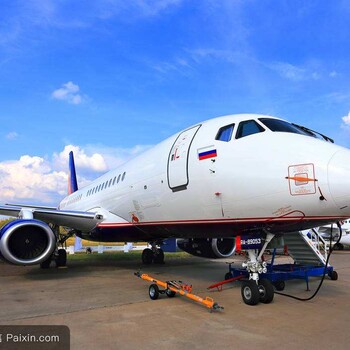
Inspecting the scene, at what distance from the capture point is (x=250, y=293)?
6277mm

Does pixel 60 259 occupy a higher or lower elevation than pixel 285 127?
lower

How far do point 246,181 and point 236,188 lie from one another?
235 millimetres

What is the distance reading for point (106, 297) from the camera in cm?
728

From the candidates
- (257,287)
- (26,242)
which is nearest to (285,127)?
(257,287)

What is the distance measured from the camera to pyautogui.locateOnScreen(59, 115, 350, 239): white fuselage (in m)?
5.34

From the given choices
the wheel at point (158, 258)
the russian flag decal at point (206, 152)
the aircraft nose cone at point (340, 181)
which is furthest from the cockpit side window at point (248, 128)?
the wheel at point (158, 258)

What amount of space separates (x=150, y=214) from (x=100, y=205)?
157 inches

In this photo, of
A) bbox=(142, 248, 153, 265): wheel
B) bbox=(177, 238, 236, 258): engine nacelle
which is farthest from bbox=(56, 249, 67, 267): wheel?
bbox=(177, 238, 236, 258): engine nacelle

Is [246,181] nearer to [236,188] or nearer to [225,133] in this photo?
[236,188]

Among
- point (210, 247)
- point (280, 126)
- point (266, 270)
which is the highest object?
point (280, 126)

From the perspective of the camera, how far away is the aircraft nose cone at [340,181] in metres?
5.04

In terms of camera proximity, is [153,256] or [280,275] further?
[153,256]

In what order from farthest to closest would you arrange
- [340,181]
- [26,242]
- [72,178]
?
[72,178]
[26,242]
[340,181]

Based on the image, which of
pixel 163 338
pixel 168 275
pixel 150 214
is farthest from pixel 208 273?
pixel 163 338
